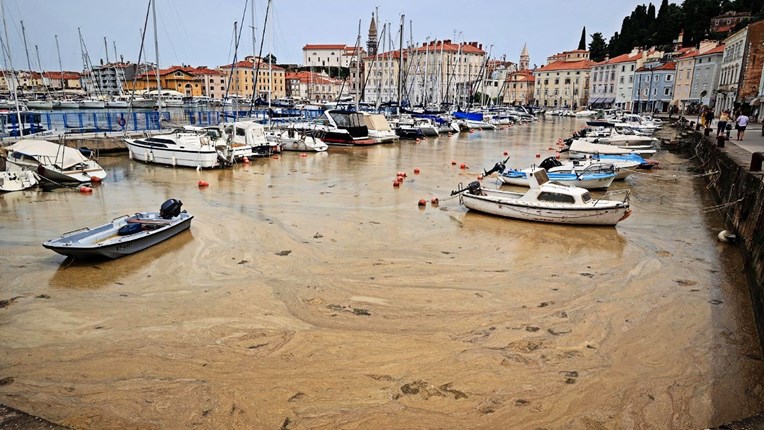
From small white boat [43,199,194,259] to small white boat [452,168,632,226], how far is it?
30.4ft

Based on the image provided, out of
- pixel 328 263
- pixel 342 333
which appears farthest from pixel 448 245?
pixel 342 333

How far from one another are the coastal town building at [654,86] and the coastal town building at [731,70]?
106 feet

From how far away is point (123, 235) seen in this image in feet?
41.9

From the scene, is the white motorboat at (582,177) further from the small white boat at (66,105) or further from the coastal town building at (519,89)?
the coastal town building at (519,89)

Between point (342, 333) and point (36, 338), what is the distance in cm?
502

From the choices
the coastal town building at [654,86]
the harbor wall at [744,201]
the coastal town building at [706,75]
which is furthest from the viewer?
the coastal town building at [654,86]

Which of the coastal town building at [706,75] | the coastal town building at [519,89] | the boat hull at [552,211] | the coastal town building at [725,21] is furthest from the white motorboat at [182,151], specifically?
the coastal town building at [519,89]

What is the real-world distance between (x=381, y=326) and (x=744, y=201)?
12.3 m

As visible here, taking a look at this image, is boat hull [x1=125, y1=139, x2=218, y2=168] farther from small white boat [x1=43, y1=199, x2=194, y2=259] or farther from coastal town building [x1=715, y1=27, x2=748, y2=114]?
coastal town building [x1=715, y1=27, x2=748, y2=114]

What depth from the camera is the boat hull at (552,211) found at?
49.8 ft

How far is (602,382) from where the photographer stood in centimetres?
721

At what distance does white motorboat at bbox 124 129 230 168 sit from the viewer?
2603 cm

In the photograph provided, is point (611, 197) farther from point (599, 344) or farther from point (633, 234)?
point (599, 344)

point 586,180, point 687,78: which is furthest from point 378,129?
point 687,78
